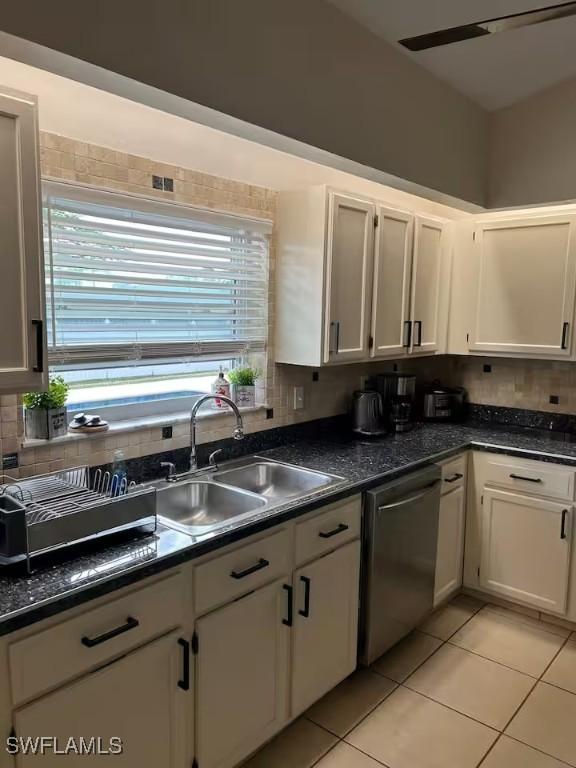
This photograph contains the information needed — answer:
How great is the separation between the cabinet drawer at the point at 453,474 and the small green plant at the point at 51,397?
6.12ft

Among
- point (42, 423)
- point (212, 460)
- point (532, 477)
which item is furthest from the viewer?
point (532, 477)

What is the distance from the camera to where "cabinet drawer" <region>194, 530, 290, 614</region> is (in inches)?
68.7

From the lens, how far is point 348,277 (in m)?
2.76

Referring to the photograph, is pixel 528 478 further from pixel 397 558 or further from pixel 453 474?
pixel 397 558

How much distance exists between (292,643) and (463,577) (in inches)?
59.6

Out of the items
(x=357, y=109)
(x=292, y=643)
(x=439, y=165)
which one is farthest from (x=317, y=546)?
(x=439, y=165)

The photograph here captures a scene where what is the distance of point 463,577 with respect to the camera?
324cm

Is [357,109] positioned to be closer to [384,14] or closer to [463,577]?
[384,14]

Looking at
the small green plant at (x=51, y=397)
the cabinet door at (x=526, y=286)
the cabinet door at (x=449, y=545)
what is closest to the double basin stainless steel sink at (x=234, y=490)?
the small green plant at (x=51, y=397)

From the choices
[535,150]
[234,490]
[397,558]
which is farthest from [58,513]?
[535,150]

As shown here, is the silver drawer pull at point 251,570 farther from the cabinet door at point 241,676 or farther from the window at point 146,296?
the window at point 146,296

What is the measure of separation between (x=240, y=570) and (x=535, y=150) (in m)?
2.52

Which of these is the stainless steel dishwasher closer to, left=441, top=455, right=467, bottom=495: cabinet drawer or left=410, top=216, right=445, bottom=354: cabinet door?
left=441, top=455, right=467, bottom=495: cabinet drawer

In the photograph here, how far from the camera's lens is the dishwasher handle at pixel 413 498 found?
95.4 inches
